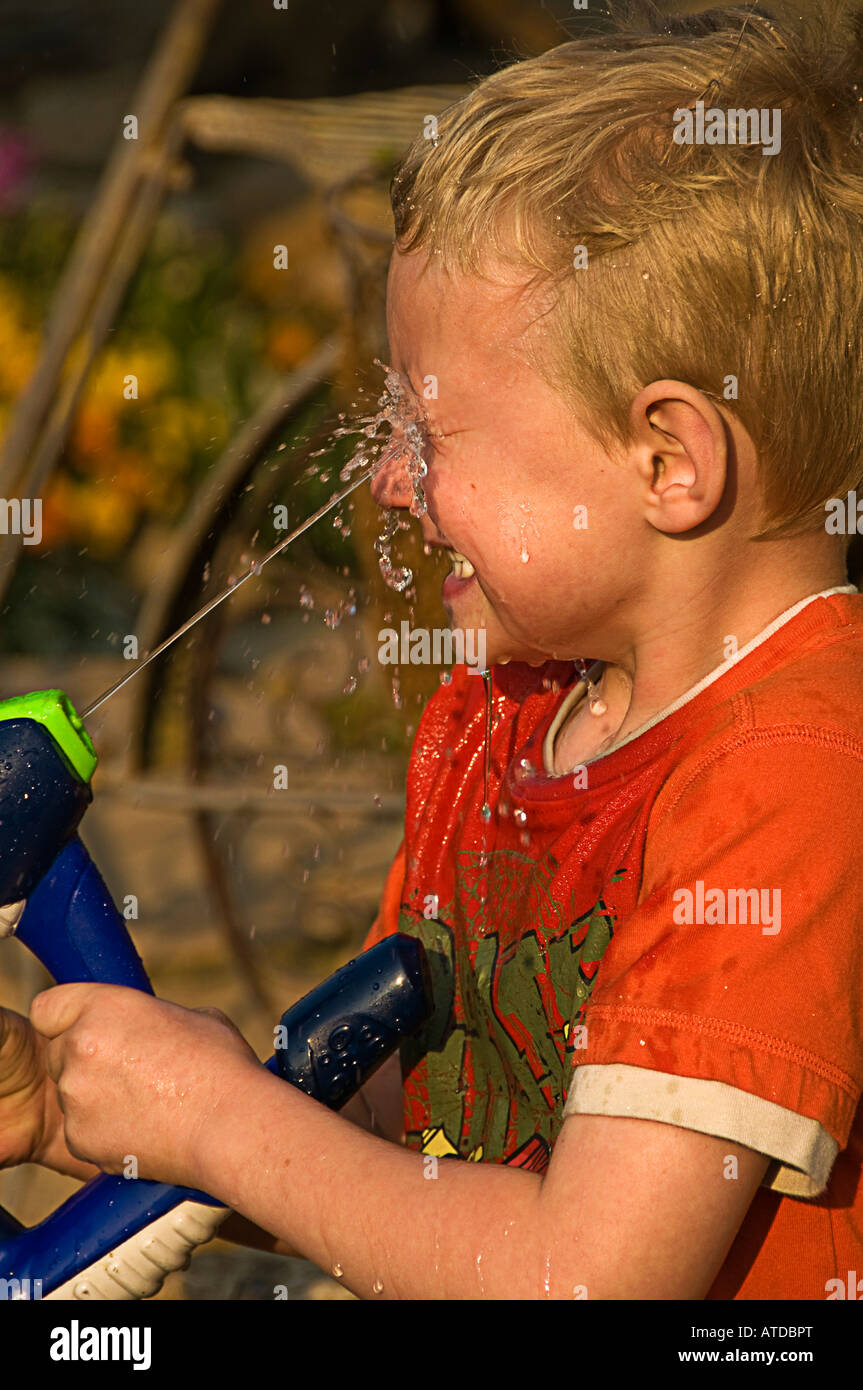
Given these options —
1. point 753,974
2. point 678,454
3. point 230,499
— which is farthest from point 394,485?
point 230,499

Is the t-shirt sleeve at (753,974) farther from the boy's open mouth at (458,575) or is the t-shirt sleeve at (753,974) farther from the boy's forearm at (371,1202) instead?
the boy's open mouth at (458,575)

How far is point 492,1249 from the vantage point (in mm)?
763

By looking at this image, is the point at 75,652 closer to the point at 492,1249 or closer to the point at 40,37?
the point at 40,37

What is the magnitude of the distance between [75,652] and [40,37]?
2738 millimetres

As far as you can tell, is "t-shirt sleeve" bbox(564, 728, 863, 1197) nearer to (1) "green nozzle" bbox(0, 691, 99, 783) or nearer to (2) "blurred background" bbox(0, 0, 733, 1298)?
(1) "green nozzle" bbox(0, 691, 99, 783)

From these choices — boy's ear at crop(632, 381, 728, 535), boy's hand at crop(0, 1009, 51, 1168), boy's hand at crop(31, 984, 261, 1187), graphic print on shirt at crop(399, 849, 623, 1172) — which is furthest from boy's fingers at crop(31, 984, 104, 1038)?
boy's ear at crop(632, 381, 728, 535)

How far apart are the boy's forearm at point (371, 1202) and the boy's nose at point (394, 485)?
412 millimetres

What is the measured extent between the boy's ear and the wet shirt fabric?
→ 10cm

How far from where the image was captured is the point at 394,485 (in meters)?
1.02

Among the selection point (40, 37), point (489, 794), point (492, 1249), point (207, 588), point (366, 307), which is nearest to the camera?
point (492, 1249)

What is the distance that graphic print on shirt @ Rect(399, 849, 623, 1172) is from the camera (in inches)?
37.2

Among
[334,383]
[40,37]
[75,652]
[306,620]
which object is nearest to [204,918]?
[306,620]

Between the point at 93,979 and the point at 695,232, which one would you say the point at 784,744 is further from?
the point at 93,979

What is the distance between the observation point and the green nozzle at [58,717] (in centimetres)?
95
